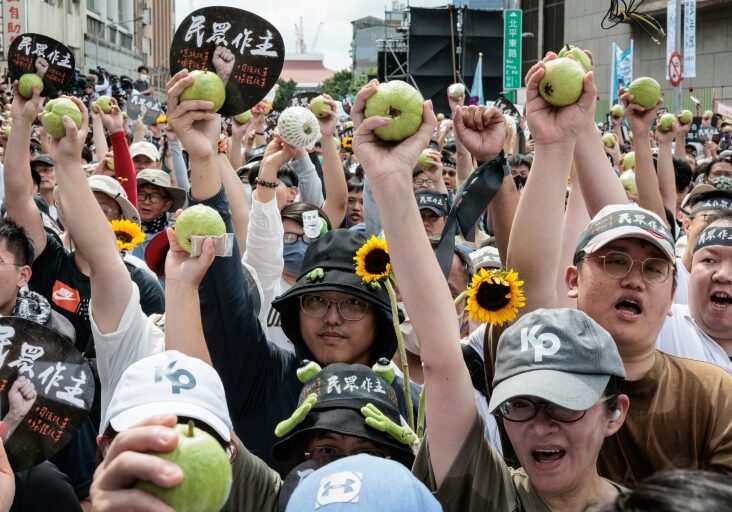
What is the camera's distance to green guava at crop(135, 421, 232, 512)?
1281 mm

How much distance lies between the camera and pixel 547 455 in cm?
208

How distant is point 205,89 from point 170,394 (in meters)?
1.56

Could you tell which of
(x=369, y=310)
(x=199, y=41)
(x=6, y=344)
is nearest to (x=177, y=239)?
(x=6, y=344)

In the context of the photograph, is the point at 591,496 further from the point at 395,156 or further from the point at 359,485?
the point at 395,156

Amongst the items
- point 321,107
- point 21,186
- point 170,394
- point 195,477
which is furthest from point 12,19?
point 195,477

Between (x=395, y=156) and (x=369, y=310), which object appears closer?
(x=395, y=156)

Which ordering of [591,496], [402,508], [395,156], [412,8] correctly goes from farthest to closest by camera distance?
[412,8] → [395,156] → [591,496] → [402,508]

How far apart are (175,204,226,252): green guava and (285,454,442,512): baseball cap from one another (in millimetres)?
1213

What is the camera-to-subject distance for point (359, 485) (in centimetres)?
153

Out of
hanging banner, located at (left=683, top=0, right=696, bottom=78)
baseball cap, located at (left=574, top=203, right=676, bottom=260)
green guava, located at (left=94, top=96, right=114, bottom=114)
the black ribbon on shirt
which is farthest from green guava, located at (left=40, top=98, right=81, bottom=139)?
hanging banner, located at (left=683, top=0, right=696, bottom=78)

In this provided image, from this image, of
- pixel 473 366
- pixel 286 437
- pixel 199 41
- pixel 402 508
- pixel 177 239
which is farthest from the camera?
pixel 199 41

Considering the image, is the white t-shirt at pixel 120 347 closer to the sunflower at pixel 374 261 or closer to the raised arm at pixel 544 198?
the sunflower at pixel 374 261

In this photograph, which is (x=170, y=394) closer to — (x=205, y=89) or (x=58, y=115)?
(x=205, y=89)

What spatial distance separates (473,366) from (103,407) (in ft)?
4.30
